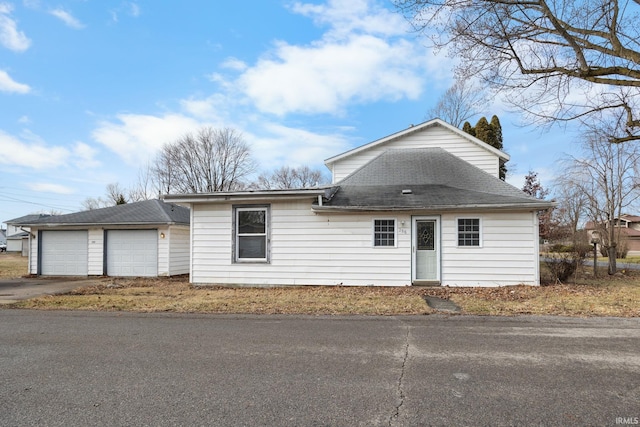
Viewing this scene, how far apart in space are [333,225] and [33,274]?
1479 cm

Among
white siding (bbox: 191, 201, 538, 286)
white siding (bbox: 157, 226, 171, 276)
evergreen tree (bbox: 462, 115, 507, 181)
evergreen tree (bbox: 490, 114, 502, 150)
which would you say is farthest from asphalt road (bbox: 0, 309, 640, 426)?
evergreen tree (bbox: 490, 114, 502, 150)

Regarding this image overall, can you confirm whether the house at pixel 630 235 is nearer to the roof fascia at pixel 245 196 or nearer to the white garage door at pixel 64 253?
the roof fascia at pixel 245 196

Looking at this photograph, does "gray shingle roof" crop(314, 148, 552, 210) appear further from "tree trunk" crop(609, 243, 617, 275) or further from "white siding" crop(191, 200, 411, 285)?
"tree trunk" crop(609, 243, 617, 275)

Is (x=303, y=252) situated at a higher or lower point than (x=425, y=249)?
lower

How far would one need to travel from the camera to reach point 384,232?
485 inches

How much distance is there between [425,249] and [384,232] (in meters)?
1.36

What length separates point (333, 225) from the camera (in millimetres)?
12438

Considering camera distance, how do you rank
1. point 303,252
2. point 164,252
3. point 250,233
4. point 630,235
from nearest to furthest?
point 303,252 → point 250,233 → point 164,252 → point 630,235

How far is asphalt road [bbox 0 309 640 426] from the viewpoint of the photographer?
3467mm

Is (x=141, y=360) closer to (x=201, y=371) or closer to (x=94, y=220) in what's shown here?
(x=201, y=371)

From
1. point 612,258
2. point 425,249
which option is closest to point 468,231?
point 425,249

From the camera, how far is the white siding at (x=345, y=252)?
38.7 feet

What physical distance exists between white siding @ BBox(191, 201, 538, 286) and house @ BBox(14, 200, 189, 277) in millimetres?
4776

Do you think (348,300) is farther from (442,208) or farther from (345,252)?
(442,208)
